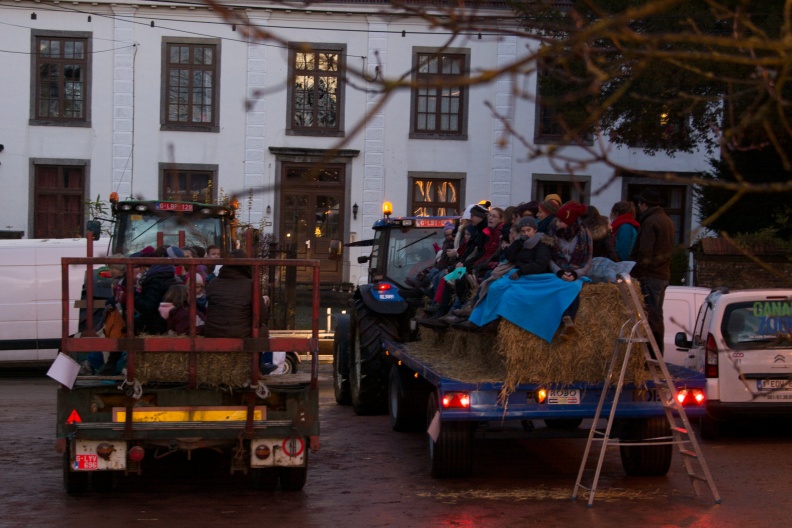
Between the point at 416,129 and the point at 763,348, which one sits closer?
the point at 763,348

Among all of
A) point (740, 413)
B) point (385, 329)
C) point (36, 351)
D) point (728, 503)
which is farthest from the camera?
point (36, 351)

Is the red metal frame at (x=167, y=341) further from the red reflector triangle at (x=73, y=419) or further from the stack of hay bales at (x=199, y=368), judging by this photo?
the red reflector triangle at (x=73, y=419)

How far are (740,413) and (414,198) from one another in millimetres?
20118

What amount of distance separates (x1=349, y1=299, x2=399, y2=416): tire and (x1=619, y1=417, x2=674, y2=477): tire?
3.82 meters

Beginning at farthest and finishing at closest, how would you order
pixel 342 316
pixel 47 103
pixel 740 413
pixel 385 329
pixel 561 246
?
pixel 47 103 < pixel 342 316 < pixel 385 329 < pixel 740 413 < pixel 561 246

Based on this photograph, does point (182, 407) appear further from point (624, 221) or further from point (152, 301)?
point (624, 221)

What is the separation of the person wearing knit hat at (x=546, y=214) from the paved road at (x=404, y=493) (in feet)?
7.39

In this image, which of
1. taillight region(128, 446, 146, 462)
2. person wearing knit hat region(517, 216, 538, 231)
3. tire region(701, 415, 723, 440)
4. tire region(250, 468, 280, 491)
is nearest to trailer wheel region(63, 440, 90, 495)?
taillight region(128, 446, 146, 462)

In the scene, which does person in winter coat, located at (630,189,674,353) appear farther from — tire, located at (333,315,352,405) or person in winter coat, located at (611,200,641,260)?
tire, located at (333,315,352,405)

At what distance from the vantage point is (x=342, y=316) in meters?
14.5

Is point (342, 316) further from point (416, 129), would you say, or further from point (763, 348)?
point (416, 129)

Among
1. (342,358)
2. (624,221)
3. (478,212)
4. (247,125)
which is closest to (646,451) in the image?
(624,221)

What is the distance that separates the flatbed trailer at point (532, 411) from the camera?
8.57m

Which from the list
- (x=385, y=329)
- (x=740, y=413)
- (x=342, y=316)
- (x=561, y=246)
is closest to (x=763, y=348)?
(x=740, y=413)
